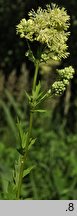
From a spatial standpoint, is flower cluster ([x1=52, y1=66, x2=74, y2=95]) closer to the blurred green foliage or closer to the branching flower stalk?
the branching flower stalk

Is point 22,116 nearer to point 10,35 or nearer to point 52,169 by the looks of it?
point 52,169

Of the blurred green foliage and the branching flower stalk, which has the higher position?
the branching flower stalk

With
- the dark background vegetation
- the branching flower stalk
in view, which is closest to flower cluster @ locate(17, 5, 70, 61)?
the branching flower stalk

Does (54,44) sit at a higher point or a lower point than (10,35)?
lower

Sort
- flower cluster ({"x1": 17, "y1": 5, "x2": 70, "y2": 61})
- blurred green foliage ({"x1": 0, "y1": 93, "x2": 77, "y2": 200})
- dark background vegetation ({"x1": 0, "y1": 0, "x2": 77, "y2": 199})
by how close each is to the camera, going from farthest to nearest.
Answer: dark background vegetation ({"x1": 0, "y1": 0, "x2": 77, "y2": 199}), blurred green foliage ({"x1": 0, "y1": 93, "x2": 77, "y2": 200}), flower cluster ({"x1": 17, "y1": 5, "x2": 70, "y2": 61})

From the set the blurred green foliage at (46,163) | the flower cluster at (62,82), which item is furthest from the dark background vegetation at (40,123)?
the flower cluster at (62,82)

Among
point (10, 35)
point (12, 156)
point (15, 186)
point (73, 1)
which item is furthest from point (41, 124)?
point (15, 186)

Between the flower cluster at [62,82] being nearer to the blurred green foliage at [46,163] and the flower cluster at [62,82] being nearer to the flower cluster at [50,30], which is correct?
the flower cluster at [50,30]
